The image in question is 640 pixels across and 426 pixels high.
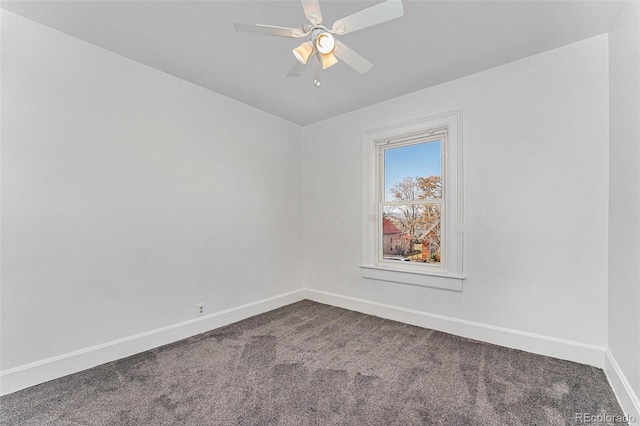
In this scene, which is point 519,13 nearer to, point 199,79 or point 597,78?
point 597,78

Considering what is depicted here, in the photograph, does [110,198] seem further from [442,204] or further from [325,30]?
[442,204]

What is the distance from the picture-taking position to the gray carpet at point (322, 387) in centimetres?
170

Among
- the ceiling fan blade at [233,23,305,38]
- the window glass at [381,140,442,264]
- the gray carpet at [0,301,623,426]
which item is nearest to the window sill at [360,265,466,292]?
the window glass at [381,140,442,264]

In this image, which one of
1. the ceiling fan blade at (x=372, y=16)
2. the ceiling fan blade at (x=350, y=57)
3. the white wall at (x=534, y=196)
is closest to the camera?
the ceiling fan blade at (x=372, y=16)

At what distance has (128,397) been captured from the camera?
188 centimetres

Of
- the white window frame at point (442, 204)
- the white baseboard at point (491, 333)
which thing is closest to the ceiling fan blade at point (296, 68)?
the white window frame at point (442, 204)

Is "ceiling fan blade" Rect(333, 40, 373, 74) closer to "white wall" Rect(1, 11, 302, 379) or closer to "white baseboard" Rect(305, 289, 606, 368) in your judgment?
"white wall" Rect(1, 11, 302, 379)

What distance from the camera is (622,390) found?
177cm

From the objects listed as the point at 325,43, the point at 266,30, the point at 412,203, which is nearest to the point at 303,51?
the point at 325,43

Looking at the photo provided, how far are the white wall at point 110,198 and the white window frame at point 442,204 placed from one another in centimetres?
140

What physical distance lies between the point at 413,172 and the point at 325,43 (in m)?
1.97

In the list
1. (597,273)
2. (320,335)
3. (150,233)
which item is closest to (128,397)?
(150,233)

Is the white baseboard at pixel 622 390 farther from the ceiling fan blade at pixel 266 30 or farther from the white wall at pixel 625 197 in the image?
the ceiling fan blade at pixel 266 30

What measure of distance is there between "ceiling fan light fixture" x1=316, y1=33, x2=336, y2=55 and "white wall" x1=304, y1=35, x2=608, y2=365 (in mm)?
1677
